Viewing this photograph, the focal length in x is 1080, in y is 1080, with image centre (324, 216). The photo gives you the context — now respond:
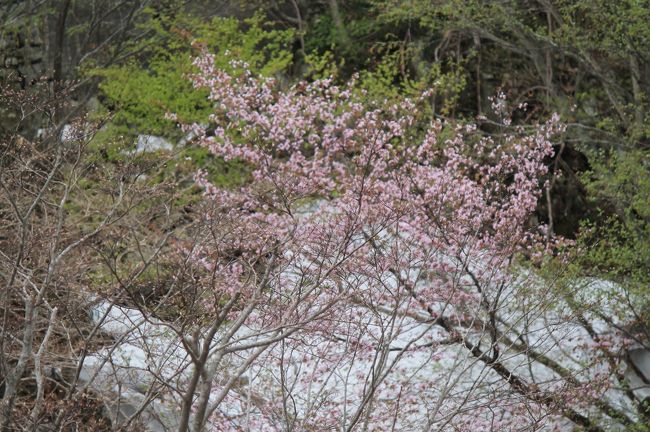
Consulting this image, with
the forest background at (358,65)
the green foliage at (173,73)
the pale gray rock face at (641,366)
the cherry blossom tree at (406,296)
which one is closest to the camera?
the cherry blossom tree at (406,296)

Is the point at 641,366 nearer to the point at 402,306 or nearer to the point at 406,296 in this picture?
the point at 402,306

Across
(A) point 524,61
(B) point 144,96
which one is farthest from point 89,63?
(A) point 524,61

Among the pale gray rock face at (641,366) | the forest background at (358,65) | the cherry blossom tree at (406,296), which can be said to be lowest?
the cherry blossom tree at (406,296)

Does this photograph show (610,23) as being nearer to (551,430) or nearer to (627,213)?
(627,213)

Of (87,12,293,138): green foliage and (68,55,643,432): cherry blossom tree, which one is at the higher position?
(87,12,293,138): green foliage

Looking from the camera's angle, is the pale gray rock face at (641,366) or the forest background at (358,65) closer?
the pale gray rock face at (641,366)

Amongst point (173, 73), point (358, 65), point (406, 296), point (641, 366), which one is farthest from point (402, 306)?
point (358, 65)

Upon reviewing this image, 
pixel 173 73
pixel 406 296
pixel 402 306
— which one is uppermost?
pixel 173 73

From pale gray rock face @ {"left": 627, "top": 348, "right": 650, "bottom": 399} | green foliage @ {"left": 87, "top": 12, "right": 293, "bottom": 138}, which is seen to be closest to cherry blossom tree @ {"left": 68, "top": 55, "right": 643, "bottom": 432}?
pale gray rock face @ {"left": 627, "top": 348, "right": 650, "bottom": 399}

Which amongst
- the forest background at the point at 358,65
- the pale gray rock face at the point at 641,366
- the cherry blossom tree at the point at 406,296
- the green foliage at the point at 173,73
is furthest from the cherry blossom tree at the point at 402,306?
the green foliage at the point at 173,73

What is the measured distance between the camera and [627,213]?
1127 centimetres

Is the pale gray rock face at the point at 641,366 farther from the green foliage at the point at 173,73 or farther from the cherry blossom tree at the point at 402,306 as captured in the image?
the green foliage at the point at 173,73

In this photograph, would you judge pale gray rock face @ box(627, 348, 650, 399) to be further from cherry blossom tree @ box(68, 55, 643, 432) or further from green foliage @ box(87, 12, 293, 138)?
green foliage @ box(87, 12, 293, 138)

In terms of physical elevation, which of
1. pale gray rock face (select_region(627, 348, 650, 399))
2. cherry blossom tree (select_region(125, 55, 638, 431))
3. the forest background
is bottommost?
cherry blossom tree (select_region(125, 55, 638, 431))
